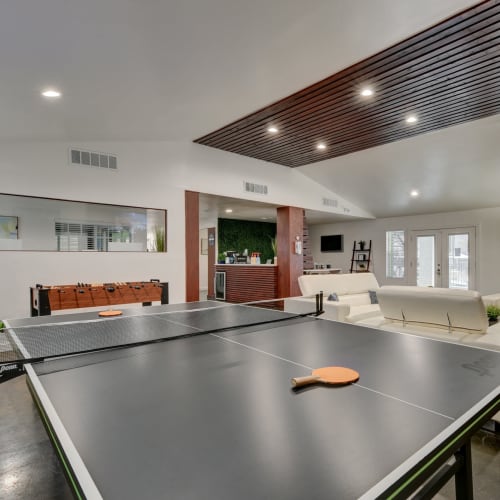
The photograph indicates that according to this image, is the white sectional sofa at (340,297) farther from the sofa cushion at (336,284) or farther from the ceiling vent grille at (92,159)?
the ceiling vent grille at (92,159)

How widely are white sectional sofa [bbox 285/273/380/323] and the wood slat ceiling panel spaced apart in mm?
2391

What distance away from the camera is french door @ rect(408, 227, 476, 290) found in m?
9.24

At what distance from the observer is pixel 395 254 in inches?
423

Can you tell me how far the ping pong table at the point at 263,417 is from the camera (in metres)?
0.71

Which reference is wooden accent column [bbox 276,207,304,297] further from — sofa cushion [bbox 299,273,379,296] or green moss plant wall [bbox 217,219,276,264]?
green moss plant wall [bbox 217,219,276,264]

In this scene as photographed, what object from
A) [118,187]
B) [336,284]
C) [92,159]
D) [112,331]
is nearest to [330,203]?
[336,284]

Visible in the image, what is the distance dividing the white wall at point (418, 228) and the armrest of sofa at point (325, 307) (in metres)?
6.30

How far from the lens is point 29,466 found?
6.95 feet

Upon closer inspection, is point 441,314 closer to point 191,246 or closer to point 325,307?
point 325,307

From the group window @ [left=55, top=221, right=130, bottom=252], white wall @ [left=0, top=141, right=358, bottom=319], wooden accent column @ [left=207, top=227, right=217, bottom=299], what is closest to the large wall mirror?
window @ [left=55, top=221, right=130, bottom=252]

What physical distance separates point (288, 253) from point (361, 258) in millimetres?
4262

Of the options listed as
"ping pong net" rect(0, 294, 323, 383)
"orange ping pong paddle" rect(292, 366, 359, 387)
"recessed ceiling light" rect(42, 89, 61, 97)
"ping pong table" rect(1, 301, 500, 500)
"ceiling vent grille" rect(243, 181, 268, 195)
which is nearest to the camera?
"ping pong table" rect(1, 301, 500, 500)

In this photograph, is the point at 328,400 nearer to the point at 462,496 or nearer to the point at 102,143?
the point at 462,496

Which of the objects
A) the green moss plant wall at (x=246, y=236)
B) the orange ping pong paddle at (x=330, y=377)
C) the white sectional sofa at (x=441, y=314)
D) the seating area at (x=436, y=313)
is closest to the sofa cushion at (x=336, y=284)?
the seating area at (x=436, y=313)
